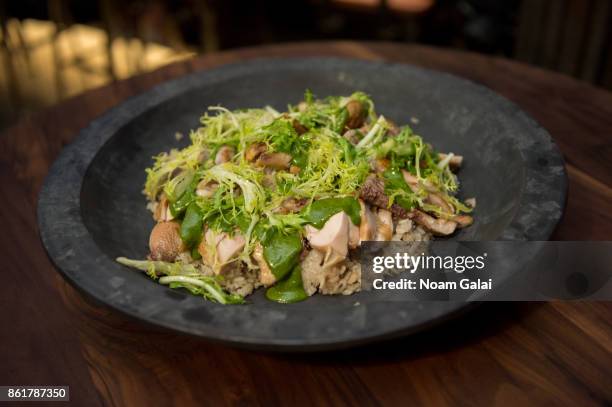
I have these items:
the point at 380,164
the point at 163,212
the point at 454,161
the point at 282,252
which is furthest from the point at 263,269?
the point at 454,161

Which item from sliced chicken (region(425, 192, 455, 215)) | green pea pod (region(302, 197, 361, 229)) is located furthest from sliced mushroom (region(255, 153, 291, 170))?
sliced chicken (region(425, 192, 455, 215))

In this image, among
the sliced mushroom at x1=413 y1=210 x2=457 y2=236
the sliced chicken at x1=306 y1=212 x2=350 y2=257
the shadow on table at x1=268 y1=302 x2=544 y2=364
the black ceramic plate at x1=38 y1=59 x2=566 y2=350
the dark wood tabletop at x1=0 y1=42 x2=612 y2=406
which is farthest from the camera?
the sliced mushroom at x1=413 y1=210 x2=457 y2=236

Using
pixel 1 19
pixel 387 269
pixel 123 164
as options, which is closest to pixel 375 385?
pixel 387 269

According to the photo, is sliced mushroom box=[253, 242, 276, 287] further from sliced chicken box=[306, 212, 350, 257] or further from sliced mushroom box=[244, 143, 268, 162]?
sliced mushroom box=[244, 143, 268, 162]

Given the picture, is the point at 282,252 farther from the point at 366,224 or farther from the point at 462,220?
the point at 462,220

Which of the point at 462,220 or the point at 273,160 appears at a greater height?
the point at 273,160

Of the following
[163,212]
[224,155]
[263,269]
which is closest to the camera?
[263,269]
